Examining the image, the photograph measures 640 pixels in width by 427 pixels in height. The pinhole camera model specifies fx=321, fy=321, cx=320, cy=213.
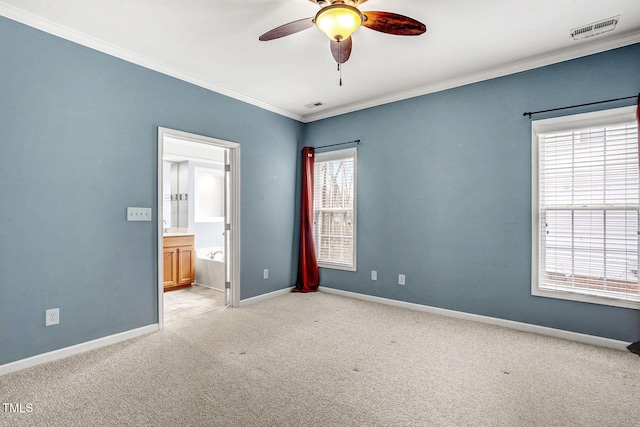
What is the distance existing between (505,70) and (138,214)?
13.2 ft

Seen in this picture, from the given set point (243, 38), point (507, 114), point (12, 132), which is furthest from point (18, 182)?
point (507, 114)

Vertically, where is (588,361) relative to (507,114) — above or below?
below

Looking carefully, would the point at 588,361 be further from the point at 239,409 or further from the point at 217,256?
the point at 217,256

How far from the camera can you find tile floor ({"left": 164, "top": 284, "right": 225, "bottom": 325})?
12.9ft

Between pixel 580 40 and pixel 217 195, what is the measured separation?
20.6ft

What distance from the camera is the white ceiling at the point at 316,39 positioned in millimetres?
2406

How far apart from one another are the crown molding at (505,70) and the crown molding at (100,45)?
68.0 inches

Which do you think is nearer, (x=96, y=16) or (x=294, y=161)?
(x=96, y=16)

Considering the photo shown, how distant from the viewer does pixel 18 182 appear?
2473mm

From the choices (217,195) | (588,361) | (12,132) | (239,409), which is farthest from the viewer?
(217,195)

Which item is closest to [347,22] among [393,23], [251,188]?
[393,23]

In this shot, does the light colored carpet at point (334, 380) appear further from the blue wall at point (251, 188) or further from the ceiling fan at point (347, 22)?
the ceiling fan at point (347, 22)

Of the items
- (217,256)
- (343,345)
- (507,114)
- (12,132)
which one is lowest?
(343,345)

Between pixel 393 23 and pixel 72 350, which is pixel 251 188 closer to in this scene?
pixel 72 350
